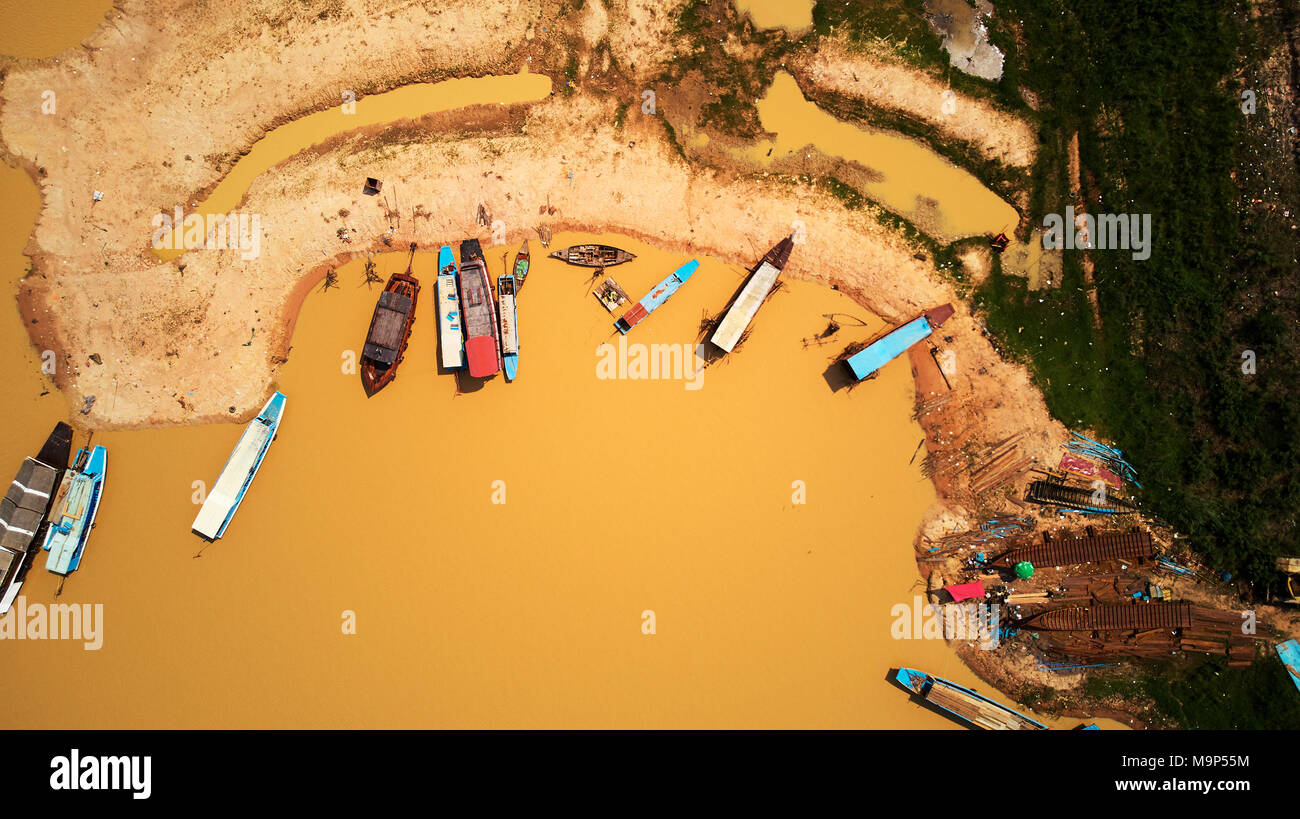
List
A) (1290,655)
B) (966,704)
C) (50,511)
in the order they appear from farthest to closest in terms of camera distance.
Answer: (50,511) → (966,704) → (1290,655)

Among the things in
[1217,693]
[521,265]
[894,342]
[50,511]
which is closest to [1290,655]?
[1217,693]

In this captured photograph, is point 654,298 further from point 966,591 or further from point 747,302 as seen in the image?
point 966,591

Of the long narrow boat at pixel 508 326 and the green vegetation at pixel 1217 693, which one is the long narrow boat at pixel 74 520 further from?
the green vegetation at pixel 1217 693

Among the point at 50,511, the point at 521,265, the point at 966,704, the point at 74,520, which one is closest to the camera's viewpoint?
the point at 966,704

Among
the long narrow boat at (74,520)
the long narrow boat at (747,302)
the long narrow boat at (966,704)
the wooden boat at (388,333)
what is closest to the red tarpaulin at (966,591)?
the long narrow boat at (966,704)

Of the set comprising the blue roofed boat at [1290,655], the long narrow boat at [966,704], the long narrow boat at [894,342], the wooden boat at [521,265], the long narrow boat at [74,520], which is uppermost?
the wooden boat at [521,265]

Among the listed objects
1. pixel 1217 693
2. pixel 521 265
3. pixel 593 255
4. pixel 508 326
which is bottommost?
pixel 1217 693
